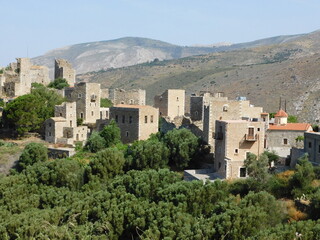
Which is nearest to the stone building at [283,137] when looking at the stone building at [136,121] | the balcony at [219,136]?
the balcony at [219,136]

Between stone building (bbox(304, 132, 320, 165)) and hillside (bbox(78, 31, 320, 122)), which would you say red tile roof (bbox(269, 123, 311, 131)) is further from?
hillside (bbox(78, 31, 320, 122))

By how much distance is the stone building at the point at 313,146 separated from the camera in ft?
93.3

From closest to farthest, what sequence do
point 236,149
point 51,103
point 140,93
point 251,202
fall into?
point 251,202 < point 236,149 < point 51,103 < point 140,93

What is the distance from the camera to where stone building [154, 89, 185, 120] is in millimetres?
41219

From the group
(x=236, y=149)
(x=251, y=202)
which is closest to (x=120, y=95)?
Result: (x=236, y=149)

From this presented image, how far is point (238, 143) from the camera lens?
29.1m

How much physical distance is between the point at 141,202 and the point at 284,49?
107 metres

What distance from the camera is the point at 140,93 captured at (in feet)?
144

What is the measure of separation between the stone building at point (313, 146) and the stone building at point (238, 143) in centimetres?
255

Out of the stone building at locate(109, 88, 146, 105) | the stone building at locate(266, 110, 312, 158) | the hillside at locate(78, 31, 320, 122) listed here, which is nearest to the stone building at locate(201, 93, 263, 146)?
the stone building at locate(266, 110, 312, 158)

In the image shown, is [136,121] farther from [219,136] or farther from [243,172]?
[243,172]

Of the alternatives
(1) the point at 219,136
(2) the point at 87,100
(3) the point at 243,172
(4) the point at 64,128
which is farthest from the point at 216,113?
(2) the point at 87,100

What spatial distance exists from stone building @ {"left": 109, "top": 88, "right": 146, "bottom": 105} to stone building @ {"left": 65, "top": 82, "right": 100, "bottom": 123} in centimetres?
384

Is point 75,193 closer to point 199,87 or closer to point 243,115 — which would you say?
point 243,115
